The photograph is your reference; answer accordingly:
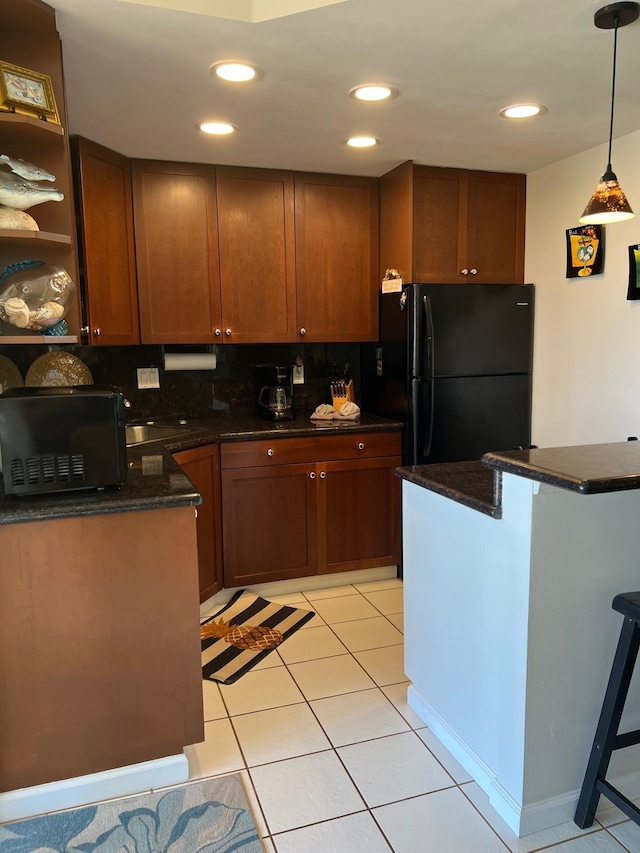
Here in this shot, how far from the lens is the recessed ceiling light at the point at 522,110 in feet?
7.91

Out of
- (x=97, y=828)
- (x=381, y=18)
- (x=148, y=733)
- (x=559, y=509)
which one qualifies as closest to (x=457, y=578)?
(x=559, y=509)

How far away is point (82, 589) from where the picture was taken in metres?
1.73

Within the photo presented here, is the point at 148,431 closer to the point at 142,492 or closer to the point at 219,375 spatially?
the point at 219,375

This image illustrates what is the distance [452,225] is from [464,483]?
1838 millimetres

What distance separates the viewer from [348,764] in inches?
77.2

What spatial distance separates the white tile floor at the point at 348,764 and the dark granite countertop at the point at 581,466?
1005 mm

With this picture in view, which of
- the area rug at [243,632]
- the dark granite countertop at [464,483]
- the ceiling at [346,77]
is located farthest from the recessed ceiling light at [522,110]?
the area rug at [243,632]

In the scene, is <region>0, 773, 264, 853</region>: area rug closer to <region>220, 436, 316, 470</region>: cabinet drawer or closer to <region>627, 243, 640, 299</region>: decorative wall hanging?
<region>220, 436, 316, 470</region>: cabinet drawer

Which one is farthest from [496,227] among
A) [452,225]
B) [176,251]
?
[176,251]

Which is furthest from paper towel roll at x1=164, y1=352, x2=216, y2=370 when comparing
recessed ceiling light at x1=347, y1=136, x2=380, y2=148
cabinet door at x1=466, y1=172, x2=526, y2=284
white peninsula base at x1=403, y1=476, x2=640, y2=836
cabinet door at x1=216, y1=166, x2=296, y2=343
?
white peninsula base at x1=403, y1=476, x2=640, y2=836

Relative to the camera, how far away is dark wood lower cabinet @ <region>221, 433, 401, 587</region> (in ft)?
10.3

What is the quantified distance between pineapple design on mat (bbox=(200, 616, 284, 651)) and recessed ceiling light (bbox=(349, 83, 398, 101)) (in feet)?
7.39

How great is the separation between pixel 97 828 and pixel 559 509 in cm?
151

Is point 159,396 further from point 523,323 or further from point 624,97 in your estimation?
point 624,97
